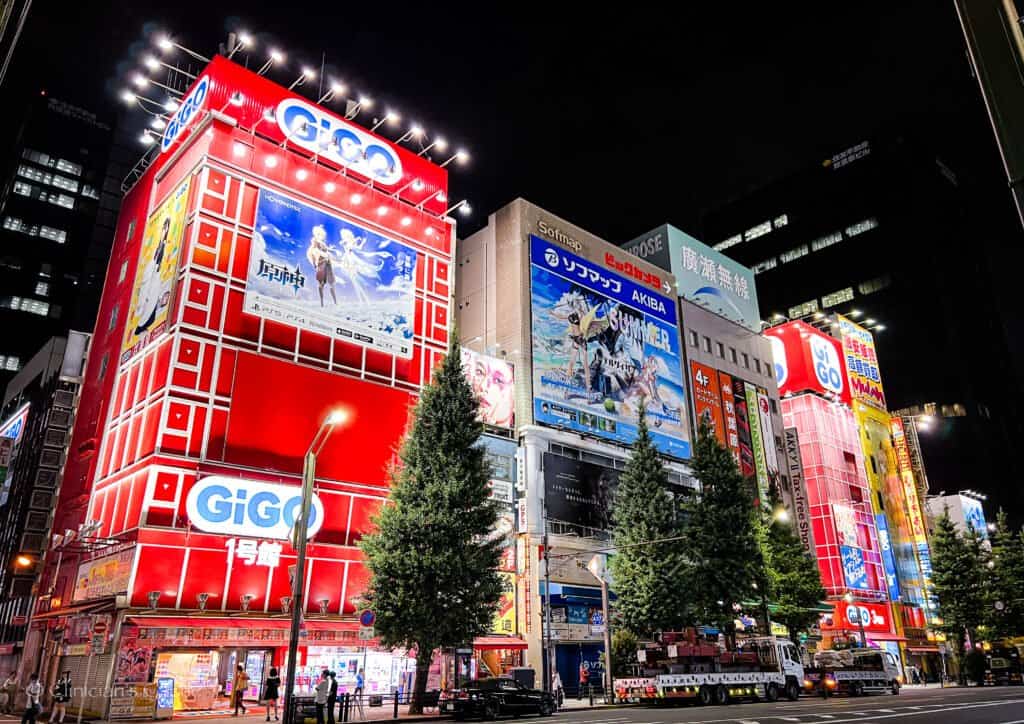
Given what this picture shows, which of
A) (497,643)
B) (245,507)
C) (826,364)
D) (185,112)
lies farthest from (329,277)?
(826,364)

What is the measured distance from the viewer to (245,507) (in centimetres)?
2822

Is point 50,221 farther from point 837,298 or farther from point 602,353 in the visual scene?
point 837,298

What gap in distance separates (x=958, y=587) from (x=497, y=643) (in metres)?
39.6

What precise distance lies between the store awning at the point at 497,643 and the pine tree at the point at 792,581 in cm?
1772

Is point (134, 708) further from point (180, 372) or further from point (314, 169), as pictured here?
point (314, 169)

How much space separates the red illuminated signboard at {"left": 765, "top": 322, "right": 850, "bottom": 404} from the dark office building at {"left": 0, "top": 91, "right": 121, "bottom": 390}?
73409 mm

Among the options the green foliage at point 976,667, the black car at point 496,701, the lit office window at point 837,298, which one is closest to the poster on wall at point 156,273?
the black car at point 496,701

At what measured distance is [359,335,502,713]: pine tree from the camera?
24.2m

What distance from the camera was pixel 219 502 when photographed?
2762cm

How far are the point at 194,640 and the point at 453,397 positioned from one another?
12.6 meters

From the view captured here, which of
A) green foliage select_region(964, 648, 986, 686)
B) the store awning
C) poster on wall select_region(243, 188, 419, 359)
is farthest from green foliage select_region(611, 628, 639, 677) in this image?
green foliage select_region(964, 648, 986, 686)

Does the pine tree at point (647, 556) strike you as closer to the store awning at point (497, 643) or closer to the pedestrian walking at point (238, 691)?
the store awning at point (497, 643)

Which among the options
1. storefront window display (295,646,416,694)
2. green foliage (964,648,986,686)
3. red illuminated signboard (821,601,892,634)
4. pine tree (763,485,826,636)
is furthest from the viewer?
red illuminated signboard (821,601,892,634)

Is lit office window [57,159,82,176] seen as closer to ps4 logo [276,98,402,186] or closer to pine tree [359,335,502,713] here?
ps4 logo [276,98,402,186]
